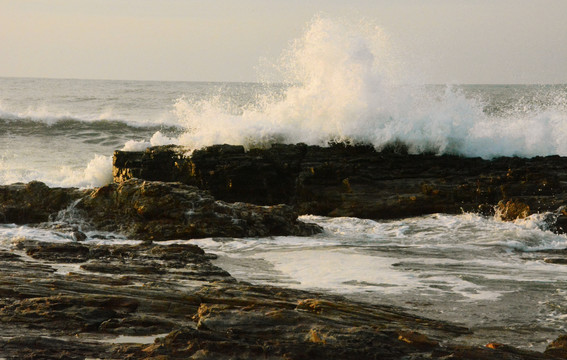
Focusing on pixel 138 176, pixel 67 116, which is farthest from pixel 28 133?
pixel 138 176

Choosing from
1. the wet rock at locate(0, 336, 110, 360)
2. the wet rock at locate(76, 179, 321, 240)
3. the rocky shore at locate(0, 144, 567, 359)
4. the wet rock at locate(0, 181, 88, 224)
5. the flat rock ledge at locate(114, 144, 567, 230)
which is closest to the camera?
the wet rock at locate(0, 336, 110, 360)

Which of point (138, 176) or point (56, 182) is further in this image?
point (56, 182)

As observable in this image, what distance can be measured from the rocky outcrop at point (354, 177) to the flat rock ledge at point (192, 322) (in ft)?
17.4

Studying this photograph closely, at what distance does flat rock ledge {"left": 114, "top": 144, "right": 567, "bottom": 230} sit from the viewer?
11328mm

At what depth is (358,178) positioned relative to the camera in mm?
12227

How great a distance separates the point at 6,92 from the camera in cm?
4941

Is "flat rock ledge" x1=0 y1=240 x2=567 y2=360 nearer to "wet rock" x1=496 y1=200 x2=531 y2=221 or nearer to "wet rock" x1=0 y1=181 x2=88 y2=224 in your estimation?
"wet rock" x1=0 y1=181 x2=88 y2=224

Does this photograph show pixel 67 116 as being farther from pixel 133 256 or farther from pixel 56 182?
pixel 133 256

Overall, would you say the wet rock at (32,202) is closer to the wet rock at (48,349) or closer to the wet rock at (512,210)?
the wet rock at (48,349)

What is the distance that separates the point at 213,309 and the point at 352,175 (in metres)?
7.53

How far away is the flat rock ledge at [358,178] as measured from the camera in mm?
11328

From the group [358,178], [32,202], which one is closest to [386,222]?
[358,178]

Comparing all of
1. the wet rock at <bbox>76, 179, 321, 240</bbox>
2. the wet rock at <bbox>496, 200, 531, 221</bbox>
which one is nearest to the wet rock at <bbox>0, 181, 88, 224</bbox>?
the wet rock at <bbox>76, 179, 321, 240</bbox>

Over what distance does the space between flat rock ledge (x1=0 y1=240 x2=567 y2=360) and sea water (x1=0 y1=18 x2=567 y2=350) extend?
2.19 feet
